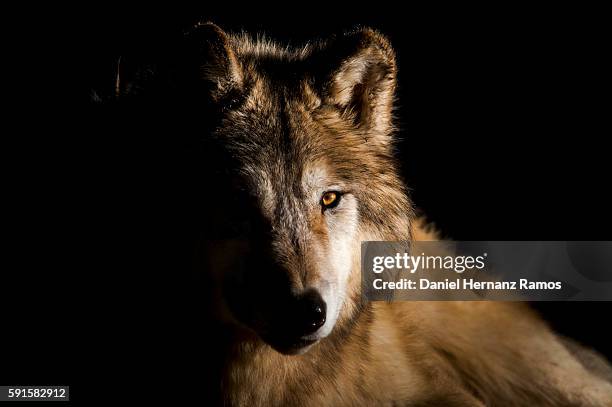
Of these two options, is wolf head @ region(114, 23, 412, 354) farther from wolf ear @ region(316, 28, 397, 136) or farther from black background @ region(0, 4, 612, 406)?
black background @ region(0, 4, 612, 406)

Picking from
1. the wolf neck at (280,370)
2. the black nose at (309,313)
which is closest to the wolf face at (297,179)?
the black nose at (309,313)

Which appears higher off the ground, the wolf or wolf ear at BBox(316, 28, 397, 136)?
wolf ear at BBox(316, 28, 397, 136)

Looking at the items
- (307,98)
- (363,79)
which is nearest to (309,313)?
(307,98)

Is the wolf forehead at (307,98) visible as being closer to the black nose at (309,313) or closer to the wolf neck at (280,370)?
the black nose at (309,313)

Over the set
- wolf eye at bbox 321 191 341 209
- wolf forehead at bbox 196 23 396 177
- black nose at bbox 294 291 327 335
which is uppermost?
wolf forehead at bbox 196 23 396 177

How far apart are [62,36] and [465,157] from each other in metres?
2.51

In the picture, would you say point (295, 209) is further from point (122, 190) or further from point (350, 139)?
point (122, 190)

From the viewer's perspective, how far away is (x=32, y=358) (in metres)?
2.40

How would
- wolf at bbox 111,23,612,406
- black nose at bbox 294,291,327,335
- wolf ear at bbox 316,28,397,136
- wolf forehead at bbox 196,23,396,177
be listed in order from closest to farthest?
1. black nose at bbox 294,291,327,335
2. wolf at bbox 111,23,612,406
3. wolf forehead at bbox 196,23,396,177
4. wolf ear at bbox 316,28,397,136

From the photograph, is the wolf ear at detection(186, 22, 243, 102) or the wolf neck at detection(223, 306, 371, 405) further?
the wolf neck at detection(223, 306, 371, 405)

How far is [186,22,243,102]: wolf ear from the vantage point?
205cm

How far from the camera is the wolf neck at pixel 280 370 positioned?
2.27 metres

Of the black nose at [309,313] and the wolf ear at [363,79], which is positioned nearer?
the black nose at [309,313]

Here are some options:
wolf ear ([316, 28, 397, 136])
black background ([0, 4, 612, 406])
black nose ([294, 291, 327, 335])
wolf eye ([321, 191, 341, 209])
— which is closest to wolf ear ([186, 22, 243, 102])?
black background ([0, 4, 612, 406])
